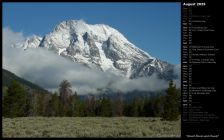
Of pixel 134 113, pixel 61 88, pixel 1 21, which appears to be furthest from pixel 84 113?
pixel 1 21

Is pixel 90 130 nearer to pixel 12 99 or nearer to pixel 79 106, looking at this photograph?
pixel 12 99

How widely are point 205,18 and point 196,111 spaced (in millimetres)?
2921

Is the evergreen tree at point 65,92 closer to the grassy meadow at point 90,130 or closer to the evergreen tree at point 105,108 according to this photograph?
the evergreen tree at point 105,108

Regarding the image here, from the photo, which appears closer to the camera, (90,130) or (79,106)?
(90,130)

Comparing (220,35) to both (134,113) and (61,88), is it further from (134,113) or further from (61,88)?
(61,88)

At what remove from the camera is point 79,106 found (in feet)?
394

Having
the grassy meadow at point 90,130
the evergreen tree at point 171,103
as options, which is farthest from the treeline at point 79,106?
the grassy meadow at point 90,130

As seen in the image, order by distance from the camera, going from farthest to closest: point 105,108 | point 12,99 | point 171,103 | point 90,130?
1. point 105,108
2. point 12,99
3. point 171,103
4. point 90,130

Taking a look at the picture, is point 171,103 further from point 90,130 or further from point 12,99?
point 12,99

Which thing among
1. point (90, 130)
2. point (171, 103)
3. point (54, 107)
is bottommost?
point (54, 107)

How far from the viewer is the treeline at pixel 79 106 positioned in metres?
51.4

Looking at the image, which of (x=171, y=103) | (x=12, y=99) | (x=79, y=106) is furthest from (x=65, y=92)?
(x=171, y=103)

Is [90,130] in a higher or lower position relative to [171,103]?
lower

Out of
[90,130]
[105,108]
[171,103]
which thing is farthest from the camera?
[105,108]
